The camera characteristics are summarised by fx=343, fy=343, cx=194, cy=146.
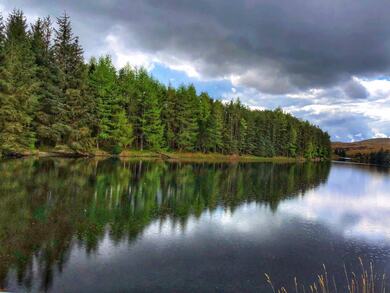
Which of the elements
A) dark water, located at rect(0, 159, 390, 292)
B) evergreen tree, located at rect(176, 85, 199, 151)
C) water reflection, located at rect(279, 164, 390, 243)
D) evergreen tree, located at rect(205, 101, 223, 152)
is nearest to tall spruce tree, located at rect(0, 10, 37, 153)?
dark water, located at rect(0, 159, 390, 292)

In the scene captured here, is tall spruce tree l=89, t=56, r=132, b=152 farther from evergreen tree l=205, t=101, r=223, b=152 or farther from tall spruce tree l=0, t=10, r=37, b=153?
evergreen tree l=205, t=101, r=223, b=152

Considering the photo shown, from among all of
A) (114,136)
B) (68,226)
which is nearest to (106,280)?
(68,226)

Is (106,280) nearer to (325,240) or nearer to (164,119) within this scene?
(325,240)

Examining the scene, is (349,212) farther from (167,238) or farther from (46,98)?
(46,98)

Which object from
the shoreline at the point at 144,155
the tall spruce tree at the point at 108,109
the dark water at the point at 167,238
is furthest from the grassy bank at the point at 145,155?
the dark water at the point at 167,238

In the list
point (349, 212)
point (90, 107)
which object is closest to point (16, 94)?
point (90, 107)

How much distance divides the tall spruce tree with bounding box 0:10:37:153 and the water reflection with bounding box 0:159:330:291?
15469mm

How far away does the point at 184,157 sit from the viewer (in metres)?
89.8

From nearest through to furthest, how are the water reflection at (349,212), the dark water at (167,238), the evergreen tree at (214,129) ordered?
the dark water at (167,238) < the water reflection at (349,212) < the evergreen tree at (214,129)

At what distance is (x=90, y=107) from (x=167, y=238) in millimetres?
57417

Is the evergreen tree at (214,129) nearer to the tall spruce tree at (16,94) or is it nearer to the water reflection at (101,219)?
the tall spruce tree at (16,94)

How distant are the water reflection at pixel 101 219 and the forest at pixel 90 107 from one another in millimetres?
21363

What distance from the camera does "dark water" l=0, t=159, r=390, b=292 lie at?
36.4ft

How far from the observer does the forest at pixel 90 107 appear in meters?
50.7
